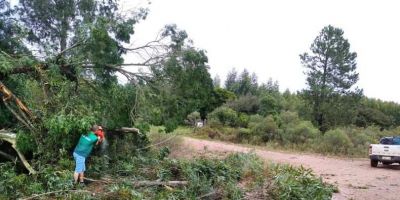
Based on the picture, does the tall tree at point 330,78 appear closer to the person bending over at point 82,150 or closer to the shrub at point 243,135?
the shrub at point 243,135

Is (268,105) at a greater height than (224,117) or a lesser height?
greater

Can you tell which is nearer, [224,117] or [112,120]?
[112,120]

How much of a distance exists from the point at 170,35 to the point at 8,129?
17.2ft

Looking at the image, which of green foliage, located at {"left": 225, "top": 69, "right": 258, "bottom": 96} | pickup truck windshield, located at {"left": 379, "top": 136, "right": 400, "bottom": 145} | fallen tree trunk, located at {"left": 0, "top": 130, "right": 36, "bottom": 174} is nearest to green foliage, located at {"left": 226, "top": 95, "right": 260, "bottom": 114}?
green foliage, located at {"left": 225, "top": 69, "right": 258, "bottom": 96}

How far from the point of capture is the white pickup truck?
58.2ft

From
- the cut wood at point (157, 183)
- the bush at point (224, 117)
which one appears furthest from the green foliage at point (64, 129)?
the bush at point (224, 117)

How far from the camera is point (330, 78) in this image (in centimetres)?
3281

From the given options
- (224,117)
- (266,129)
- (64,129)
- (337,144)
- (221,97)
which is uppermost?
(221,97)

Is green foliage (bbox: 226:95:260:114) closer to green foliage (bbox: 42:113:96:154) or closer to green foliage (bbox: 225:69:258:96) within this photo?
green foliage (bbox: 225:69:258:96)

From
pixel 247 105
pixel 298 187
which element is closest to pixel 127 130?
pixel 298 187

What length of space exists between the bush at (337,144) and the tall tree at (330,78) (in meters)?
6.28

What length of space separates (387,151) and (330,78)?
15.5 m

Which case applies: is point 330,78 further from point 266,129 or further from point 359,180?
point 359,180

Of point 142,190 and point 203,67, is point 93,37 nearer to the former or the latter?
point 203,67
